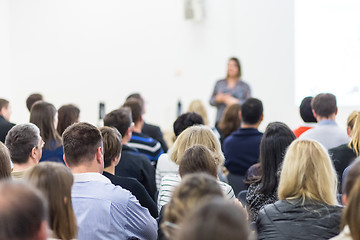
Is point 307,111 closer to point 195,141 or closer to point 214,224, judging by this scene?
point 195,141

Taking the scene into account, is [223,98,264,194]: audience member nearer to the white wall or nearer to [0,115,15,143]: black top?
[0,115,15,143]: black top

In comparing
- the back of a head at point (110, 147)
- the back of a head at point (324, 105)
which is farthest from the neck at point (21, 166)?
the back of a head at point (324, 105)

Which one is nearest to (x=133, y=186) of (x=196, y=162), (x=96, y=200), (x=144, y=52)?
(x=96, y=200)

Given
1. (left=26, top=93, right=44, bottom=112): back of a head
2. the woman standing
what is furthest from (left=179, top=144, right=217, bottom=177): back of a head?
the woman standing

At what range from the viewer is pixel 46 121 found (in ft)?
13.4

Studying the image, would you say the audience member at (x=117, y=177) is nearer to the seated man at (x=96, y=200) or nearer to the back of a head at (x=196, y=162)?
the seated man at (x=96, y=200)

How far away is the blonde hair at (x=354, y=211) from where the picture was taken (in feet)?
5.05

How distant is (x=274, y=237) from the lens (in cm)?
232

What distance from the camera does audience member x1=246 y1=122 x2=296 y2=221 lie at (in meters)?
2.97

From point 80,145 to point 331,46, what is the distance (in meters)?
5.47

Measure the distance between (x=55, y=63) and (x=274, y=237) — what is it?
7071 millimetres

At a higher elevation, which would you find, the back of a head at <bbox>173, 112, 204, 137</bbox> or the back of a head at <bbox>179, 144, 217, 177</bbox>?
the back of a head at <bbox>179, 144, 217, 177</bbox>

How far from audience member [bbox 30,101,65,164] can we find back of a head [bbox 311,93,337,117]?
213cm

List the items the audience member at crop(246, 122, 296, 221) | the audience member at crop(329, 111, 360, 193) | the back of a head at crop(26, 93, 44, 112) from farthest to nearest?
Result: the back of a head at crop(26, 93, 44, 112)
the audience member at crop(329, 111, 360, 193)
the audience member at crop(246, 122, 296, 221)
